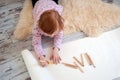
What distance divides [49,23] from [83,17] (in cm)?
40

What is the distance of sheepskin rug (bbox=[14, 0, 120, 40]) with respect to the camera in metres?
1.49

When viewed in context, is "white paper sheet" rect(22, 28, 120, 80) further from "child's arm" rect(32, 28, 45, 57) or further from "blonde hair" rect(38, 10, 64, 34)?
"blonde hair" rect(38, 10, 64, 34)

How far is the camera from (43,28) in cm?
129

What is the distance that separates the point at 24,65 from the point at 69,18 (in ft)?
1.60

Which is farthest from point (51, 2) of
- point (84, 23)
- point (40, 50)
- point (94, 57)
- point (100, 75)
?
point (100, 75)

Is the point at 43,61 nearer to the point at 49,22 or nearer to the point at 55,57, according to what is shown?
the point at 55,57

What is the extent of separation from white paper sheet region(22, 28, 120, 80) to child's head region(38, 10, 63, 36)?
0.15m

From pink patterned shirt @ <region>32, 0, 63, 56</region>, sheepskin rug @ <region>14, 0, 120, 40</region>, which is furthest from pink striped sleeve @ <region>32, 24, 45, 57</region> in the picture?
sheepskin rug @ <region>14, 0, 120, 40</region>

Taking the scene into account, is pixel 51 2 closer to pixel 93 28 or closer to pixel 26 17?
pixel 26 17

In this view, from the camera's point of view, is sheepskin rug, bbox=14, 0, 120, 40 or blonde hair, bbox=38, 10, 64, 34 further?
sheepskin rug, bbox=14, 0, 120, 40

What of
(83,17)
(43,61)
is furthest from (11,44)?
(83,17)

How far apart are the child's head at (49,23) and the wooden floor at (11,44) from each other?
16 centimetres

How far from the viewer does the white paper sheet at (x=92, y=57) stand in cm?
123

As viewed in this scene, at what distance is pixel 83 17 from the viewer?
158cm
